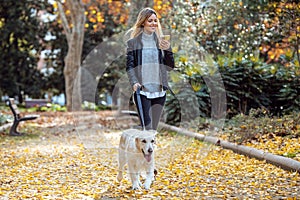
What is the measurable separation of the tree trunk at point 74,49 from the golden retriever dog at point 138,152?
14.1 metres

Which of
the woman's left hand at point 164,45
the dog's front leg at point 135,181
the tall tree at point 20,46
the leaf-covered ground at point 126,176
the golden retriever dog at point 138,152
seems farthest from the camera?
the tall tree at point 20,46

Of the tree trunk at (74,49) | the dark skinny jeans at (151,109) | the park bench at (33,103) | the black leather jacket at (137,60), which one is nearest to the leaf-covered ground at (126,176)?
the dark skinny jeans at (151,109)

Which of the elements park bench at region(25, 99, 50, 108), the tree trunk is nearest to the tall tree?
park bench at region(25, 99, 50, 108)

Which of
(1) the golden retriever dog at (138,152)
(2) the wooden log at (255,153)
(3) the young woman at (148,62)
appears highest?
(3) the young woman at (148,62)

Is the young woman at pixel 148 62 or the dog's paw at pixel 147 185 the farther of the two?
the young woman at pixel 148 62

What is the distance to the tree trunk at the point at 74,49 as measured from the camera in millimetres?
18828

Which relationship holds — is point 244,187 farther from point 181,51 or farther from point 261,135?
point 181,51

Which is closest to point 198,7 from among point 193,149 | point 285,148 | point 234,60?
point 234,60

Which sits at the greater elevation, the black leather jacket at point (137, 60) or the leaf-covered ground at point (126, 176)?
the black leather jacket at point (137, 60)

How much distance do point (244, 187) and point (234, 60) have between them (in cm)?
781

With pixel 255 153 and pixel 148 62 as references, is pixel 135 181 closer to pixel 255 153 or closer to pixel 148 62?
pixel 148 62

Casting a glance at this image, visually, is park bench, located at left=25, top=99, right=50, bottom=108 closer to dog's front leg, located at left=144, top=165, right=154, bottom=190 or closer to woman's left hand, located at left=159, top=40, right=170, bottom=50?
woman's left hand, located at left=159, top=40, right=170, bottom=50

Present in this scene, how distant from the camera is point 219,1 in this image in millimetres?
14367

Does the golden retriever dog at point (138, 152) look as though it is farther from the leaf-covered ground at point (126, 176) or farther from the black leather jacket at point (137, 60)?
the black leather jacket at point (137, 60)
